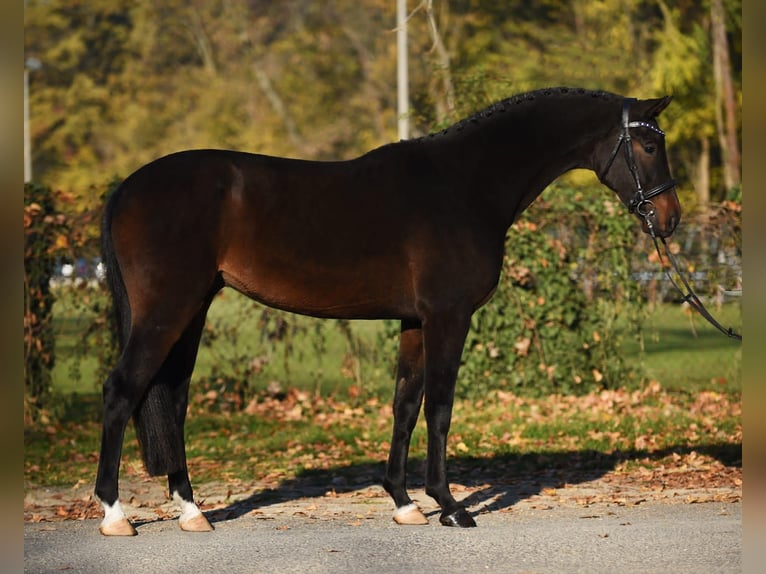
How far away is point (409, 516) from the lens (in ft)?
21.6

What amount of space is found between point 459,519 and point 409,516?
1.00 ft

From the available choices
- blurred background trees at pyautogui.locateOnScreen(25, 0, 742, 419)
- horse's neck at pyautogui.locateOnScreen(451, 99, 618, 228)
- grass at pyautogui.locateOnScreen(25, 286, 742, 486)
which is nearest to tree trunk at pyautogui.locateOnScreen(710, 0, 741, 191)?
blurred background trees at pyautogui.locateOnScreen(25, 0, 742, 419)

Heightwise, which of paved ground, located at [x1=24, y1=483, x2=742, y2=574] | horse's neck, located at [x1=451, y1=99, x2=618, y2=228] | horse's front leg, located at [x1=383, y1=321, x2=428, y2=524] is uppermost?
horse's neck, located at [x1=451, y1=99, x2=618, y2=228]

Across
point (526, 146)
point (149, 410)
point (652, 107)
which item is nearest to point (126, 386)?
point (149, 410)

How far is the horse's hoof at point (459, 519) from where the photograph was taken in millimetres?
6430

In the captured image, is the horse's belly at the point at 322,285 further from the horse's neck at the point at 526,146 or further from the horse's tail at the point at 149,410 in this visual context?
the horse's neck at the point at 526,146

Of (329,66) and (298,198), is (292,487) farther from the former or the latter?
(329,66)

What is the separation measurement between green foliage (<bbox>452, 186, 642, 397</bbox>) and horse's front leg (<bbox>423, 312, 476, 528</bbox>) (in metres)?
5.52

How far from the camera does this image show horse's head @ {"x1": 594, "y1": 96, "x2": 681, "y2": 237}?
6.52m

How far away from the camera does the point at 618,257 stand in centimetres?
1207

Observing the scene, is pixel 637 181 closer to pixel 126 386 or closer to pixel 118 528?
pixel 126 386

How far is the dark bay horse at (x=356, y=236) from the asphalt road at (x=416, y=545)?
0.28 metres

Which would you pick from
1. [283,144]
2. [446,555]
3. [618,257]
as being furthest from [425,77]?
[446,555]

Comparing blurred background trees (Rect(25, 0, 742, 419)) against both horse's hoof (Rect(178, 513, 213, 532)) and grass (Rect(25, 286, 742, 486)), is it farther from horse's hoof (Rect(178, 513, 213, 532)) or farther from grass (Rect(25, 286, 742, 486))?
horse's hoof (Rect(178, 513, 213, 532))
